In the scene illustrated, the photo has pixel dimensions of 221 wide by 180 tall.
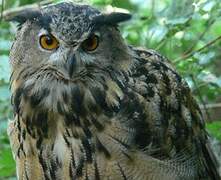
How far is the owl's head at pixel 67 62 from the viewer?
4.30m

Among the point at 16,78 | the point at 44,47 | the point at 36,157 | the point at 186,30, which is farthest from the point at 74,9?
the point at 186,30

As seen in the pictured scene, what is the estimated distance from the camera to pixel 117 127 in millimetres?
4574

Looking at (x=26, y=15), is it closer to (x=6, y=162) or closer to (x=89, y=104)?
(x=89, y=104)

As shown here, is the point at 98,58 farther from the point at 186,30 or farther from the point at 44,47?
the point at 186,30

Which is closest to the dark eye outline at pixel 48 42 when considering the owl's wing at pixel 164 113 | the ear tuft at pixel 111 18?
the ear tuft at pixel 111 18

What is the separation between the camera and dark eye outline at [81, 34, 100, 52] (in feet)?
14.2

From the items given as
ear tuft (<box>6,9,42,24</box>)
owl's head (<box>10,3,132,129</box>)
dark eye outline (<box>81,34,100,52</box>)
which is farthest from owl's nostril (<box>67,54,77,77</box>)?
ear tuft (<box>6,9,42,24</box>)

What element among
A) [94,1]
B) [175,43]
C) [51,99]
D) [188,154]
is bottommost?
[188,154]

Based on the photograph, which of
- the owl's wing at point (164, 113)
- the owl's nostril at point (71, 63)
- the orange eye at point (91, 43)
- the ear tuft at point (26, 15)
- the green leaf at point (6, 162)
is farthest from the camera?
the green leaf at point (6, 162)

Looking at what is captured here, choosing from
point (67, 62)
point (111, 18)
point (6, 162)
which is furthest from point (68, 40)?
point (6, 162)

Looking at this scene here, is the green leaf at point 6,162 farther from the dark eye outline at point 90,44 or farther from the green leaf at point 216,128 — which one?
the green leaf at point 216,128

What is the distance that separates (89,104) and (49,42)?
450mm

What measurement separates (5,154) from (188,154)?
1.08m

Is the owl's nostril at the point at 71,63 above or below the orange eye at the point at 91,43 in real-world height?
below
